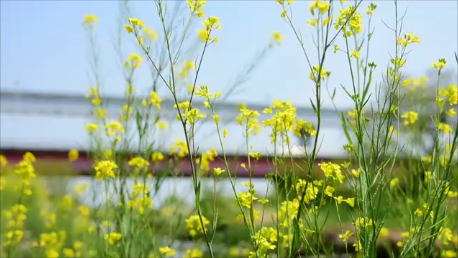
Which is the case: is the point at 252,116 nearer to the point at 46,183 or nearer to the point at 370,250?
the point at 370,250

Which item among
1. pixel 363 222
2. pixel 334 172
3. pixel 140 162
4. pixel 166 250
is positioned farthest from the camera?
pixel 140 162

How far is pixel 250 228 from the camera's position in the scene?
6.83 feet

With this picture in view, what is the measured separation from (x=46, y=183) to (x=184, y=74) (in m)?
4.25

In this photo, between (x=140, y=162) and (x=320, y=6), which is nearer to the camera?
(x=320, y=6)

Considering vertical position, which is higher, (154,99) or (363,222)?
(154,99)

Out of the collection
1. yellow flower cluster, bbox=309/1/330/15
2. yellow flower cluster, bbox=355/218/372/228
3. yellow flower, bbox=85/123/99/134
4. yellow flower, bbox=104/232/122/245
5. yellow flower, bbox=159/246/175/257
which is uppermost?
yellow flower cluster, bbox=309/1/330/15

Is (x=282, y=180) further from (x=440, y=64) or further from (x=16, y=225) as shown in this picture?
(x=16, y=225)

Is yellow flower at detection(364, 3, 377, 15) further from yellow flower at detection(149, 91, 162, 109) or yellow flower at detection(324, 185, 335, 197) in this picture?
yellow flower at detection(149, 91, 162, 109)

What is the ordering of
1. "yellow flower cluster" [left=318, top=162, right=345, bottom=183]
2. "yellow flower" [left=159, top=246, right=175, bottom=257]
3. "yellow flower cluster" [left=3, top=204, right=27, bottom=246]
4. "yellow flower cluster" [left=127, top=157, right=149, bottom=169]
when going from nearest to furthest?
"yellow flower cluster" [left=318, top=162, right=345, bottom=183] < "yellow flower" [left=159, top=246, right=175, bottom=257] < "yellow flower cluster" [left=127, top=157, right=149, bottom=169] < "yellow flower cluster" [left=3, top=204, right=27, bottom=246]

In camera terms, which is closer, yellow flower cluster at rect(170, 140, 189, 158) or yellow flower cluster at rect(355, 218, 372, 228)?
yellow flower cluster at rect(355, 218, 372, 228)

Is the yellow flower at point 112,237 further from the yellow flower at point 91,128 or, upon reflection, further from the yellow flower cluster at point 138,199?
the yellow flower at point 91,128

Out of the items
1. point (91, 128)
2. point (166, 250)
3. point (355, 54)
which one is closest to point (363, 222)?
point (355, 54)

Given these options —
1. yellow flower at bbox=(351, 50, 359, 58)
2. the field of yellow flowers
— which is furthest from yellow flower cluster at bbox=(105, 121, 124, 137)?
yellow flower at bbox=(351, 50, 359, 58)

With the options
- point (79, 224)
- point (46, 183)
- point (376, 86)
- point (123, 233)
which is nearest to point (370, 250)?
point (376, 86)
